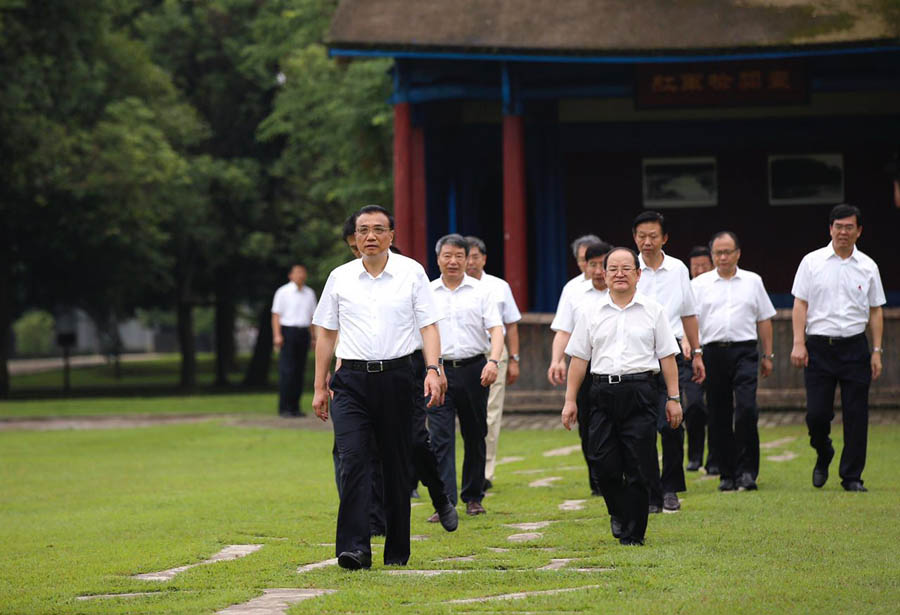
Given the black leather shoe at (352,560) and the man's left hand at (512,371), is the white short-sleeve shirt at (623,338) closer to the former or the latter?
the black leather shoe at (352,560)

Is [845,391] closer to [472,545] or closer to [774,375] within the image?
[472,545]

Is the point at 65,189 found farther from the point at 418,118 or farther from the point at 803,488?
the point at 803,488

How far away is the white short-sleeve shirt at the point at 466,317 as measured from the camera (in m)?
11.8

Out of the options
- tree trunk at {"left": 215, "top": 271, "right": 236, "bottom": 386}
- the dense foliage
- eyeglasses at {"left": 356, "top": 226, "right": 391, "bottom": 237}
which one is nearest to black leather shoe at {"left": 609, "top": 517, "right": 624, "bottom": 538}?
eyeglasses at {"left": 356, "top": 226, "right": 391, "bottom": 237}

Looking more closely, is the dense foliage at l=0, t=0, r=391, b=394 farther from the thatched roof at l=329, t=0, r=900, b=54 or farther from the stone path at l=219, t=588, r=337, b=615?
the stone path at l=219, t=588, r=337, b=615

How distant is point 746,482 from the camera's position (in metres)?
12.5

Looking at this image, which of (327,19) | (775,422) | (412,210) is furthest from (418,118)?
(327,19)

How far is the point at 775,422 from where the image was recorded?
19500 mm

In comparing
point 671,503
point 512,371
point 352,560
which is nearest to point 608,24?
point 512,371

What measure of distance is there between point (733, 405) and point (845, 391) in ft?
3.46

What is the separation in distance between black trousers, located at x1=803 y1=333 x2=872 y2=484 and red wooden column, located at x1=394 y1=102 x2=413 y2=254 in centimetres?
1063

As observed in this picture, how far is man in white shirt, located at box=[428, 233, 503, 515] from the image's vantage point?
38.0 ft

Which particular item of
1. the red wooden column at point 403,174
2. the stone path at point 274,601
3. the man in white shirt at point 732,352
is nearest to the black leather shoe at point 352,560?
the stone path at point 274,601

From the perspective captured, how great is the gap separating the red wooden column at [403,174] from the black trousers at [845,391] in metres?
10.6
